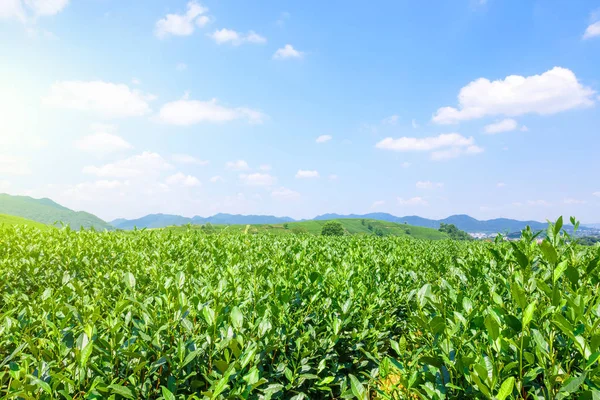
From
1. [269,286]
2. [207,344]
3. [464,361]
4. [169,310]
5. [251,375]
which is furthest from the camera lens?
[269,286]

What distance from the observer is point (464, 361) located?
1857mm

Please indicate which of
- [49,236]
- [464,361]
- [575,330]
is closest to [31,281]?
[49,236]

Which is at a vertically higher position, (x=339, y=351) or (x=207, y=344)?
(x=207, y=344)

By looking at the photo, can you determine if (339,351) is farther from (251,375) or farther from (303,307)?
(251,375)

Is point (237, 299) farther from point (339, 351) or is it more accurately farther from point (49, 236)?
point (49, 236)

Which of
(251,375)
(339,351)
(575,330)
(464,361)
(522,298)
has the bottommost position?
(339,351)

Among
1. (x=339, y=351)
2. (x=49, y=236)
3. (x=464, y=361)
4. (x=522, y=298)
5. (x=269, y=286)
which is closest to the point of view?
(x=522, y=298)

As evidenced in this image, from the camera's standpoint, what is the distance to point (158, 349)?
2482 millimetres

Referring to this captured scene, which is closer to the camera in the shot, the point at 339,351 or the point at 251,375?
the point at 251,375

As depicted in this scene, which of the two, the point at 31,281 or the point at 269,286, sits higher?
the point at 269,286

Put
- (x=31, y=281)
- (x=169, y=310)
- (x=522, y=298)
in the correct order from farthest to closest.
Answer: (x=31, y=281) → (x=169, y=310) → (x=522, y=298)

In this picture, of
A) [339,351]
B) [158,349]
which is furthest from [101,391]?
[339,351]

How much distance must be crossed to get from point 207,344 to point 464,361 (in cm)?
168

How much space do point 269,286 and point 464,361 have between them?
8.48ft
